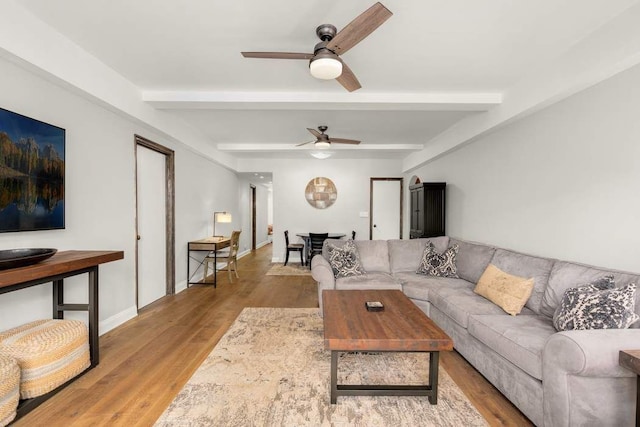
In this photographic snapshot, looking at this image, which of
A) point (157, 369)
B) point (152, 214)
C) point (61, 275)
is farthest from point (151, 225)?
point (157, 369)

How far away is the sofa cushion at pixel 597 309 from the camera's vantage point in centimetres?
174

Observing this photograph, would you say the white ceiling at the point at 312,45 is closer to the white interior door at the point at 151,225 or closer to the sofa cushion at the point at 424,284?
the white interior door at the point at 151,225

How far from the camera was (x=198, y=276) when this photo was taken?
5.47 metres

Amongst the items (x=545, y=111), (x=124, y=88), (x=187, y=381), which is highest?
(x=124, y=88)

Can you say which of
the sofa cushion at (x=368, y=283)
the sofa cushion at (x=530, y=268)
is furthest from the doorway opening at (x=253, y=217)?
the sofa cushion at (x=530, y=268)

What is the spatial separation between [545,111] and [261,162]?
5859mm

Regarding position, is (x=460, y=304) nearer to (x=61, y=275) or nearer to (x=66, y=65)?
(x=61, y=275)

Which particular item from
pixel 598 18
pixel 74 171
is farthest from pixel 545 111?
pixel 74 171

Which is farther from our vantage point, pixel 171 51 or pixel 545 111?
pixel 545 111

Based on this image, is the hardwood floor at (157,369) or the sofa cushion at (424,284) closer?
the hardwood floor at (157,369)

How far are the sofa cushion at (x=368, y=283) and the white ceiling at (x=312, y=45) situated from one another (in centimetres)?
206

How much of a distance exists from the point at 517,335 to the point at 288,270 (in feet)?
15.8

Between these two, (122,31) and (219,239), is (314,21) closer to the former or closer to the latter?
(122,31)

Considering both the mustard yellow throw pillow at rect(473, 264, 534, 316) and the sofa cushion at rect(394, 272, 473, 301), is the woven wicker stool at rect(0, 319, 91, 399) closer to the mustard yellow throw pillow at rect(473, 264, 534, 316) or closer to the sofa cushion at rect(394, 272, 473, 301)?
the sofa cushion at rect(394, 272, 473, 301)
